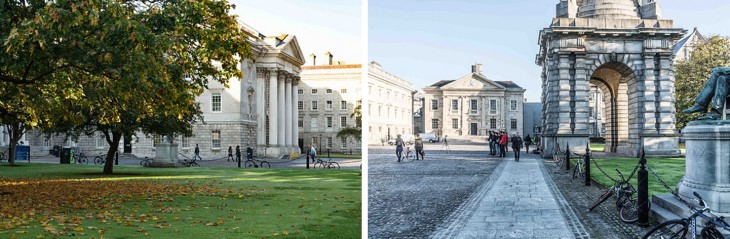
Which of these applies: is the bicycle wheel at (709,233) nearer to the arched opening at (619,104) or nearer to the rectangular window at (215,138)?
the arched opening at (619,104)

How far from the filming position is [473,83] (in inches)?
2375

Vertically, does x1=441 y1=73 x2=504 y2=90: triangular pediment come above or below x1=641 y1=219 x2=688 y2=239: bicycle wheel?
above

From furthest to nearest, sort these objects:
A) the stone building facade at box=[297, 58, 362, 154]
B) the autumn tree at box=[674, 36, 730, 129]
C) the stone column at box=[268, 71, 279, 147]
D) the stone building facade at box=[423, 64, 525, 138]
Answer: the stone building facade at box=[297, 58, 362, 154], the stone column at box=[268, 71, 279, 147], the stone building facade at box=[423, 64, 525, 138], the autumn tree at box=[674, 36, 730, 129]

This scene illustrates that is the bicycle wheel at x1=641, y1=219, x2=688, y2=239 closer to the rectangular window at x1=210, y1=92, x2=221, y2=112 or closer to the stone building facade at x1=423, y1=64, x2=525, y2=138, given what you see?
the stone building facade at x1=423, y1=64, x2=525, y2=138

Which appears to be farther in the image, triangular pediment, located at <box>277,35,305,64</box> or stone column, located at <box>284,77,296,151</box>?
stone column, located at <box>284,77,296,151</box>

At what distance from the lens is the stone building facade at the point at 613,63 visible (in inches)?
1051

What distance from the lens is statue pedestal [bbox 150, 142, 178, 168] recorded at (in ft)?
89.6

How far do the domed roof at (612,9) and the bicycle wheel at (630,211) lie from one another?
22.0m

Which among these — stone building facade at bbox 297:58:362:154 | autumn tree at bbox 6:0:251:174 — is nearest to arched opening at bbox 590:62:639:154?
autumn tree at bbox 6:0:251:174

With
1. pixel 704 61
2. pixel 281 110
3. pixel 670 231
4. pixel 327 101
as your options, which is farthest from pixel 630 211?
pixel 327 101

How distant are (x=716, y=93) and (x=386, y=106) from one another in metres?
9.57

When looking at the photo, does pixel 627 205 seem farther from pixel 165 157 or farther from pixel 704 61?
pixel 165 157

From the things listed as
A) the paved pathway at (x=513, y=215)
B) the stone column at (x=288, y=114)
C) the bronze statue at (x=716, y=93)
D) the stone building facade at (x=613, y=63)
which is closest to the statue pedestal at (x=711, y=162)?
the bronze statue at (x=716, y=93)

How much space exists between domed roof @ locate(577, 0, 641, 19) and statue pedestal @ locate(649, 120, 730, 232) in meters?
21.8
